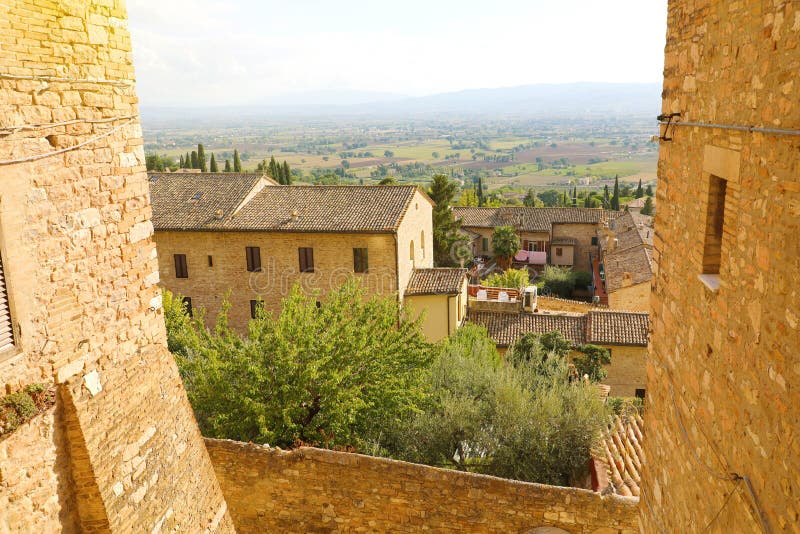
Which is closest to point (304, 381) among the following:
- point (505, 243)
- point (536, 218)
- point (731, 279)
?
point (731, 279)

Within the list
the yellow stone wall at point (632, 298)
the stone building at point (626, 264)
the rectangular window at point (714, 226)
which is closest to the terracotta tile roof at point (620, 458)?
the rectangular window at point (714, 226)

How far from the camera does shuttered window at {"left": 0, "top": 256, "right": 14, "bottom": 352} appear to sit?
3805 millimetres

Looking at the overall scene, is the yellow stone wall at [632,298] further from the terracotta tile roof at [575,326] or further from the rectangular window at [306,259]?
the rectangular window at [306,259]

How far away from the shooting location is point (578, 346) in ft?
70.8

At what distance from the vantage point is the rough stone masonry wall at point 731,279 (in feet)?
10.2

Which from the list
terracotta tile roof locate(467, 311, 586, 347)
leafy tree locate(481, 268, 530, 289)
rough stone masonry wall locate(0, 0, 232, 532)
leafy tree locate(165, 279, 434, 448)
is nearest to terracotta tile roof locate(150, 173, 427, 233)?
terracotta tile roof locate(467, 311, 586, 347)

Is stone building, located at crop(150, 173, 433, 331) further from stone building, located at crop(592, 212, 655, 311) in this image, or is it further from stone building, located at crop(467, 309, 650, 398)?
stone building, located at crop(592, 212, 655, 311)

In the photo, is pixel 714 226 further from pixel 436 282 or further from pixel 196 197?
pixel 196 197

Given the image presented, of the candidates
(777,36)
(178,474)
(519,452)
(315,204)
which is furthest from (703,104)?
(315,204)

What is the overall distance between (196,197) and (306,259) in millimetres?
6717

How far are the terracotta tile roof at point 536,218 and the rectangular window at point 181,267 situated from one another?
3145 centimetres

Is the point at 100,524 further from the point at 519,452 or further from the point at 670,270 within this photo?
the point at 519,452

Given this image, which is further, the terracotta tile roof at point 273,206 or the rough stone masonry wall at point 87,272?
the terracotta tile roof at point 273,206

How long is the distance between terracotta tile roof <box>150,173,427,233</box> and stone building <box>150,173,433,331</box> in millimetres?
44
